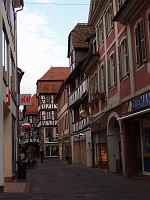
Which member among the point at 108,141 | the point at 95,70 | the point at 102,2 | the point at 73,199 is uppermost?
the point at 102,2

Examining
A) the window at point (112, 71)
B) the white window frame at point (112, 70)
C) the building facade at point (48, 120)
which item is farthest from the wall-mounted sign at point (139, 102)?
the building facade at point (48, 120)

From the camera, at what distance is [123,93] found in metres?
21.9

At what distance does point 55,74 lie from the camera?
7938 cm

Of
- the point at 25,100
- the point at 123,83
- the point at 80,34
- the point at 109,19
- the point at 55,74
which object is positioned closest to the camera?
the point at 123,83

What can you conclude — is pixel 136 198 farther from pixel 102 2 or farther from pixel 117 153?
pixel 102 2

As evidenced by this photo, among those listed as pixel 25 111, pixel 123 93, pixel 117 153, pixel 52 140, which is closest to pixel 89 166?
pixel 117 153

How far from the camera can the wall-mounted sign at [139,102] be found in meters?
17.7

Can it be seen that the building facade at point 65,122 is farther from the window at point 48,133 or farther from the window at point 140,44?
the window at point 140,44

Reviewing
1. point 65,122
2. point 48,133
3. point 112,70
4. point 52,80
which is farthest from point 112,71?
point 52,80

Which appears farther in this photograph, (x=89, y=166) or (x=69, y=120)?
(x=69, y=120)

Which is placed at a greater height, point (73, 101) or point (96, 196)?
point (73, 101)

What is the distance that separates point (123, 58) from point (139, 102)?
12.6 ft

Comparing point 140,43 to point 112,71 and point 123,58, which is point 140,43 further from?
point 112,71

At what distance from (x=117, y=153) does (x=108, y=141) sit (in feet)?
3.16
